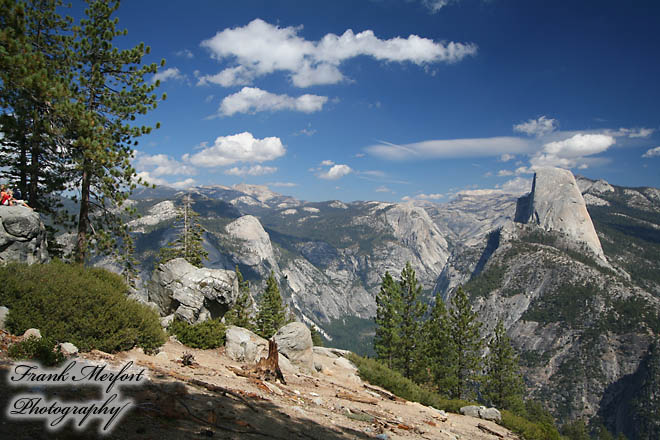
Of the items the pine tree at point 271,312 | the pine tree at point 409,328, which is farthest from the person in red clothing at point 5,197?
the pine tree at point 409,328

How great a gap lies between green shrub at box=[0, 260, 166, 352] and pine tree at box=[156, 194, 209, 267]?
1945cm

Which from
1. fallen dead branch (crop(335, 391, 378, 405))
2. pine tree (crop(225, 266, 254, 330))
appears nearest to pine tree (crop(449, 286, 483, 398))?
pine tree (crop(225, 266, 254, 330))

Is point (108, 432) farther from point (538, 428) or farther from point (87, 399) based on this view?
point (538, 428)

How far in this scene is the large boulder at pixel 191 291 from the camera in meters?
18.5

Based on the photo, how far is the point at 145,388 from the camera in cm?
783

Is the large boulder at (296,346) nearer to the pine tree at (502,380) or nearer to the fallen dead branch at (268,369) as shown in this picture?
the fallen dead branch at (268,369)

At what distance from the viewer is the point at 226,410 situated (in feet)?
25.3

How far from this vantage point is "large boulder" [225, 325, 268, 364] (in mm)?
16234

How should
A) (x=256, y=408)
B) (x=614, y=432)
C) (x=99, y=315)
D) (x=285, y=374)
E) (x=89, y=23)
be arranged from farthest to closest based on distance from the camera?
1. (x=614, y=432)
2. (x=89, y=23)
3. (x=285, y=374)
4. (x=99, y=315)
5. (x=256, y=408)

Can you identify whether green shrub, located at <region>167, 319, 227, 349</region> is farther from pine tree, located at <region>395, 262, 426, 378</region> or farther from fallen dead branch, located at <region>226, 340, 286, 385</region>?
pine tree, located at <region>395, 262, 426, 378</region>

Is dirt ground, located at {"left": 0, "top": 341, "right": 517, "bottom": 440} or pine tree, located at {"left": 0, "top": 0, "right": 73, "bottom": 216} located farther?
pine tree, located at {"left": 0, "top": 0, "right": 73, "bottom": 216}

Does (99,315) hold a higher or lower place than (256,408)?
higher

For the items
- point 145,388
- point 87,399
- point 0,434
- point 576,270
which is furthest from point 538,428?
point 576,270

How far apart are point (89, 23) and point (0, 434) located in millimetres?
20125
